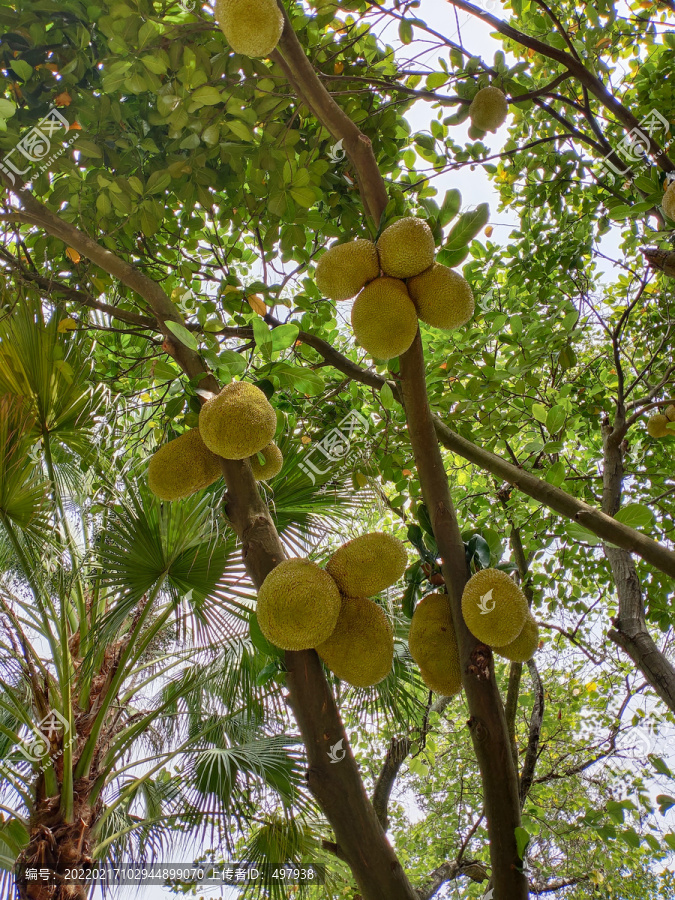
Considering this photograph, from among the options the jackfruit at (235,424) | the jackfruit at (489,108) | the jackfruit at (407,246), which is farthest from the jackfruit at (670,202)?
the jackfruit at (235,424)

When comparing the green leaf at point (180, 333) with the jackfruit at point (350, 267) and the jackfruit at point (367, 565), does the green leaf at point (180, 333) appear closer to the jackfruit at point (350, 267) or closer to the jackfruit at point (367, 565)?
the jackfruit at point (350, 267)

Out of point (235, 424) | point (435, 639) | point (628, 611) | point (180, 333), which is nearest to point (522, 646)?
point (435, 639)

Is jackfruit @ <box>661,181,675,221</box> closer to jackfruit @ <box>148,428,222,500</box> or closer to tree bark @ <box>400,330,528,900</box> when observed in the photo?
tree bark @ <box>400,330,528,900</box>

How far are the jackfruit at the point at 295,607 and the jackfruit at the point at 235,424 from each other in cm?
28

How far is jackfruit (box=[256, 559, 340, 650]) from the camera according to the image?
3.75 feet

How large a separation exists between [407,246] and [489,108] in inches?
36.0

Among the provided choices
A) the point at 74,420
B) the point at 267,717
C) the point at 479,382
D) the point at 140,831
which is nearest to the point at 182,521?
the point at 74,420

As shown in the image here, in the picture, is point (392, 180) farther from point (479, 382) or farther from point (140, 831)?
point (140, 831)

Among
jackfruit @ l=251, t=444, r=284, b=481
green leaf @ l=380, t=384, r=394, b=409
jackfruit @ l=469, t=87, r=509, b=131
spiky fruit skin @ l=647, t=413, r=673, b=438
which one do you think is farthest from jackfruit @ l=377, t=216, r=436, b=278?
spiky fruit skin @ l=647, t=413, r=673, b=438

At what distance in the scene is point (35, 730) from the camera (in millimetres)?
2465

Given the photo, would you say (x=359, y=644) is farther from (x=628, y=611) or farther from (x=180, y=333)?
(x=628, y=611)

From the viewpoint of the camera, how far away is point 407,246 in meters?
1.30

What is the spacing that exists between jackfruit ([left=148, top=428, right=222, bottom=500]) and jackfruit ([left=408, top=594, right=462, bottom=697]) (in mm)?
635

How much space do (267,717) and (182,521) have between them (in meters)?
1.52
